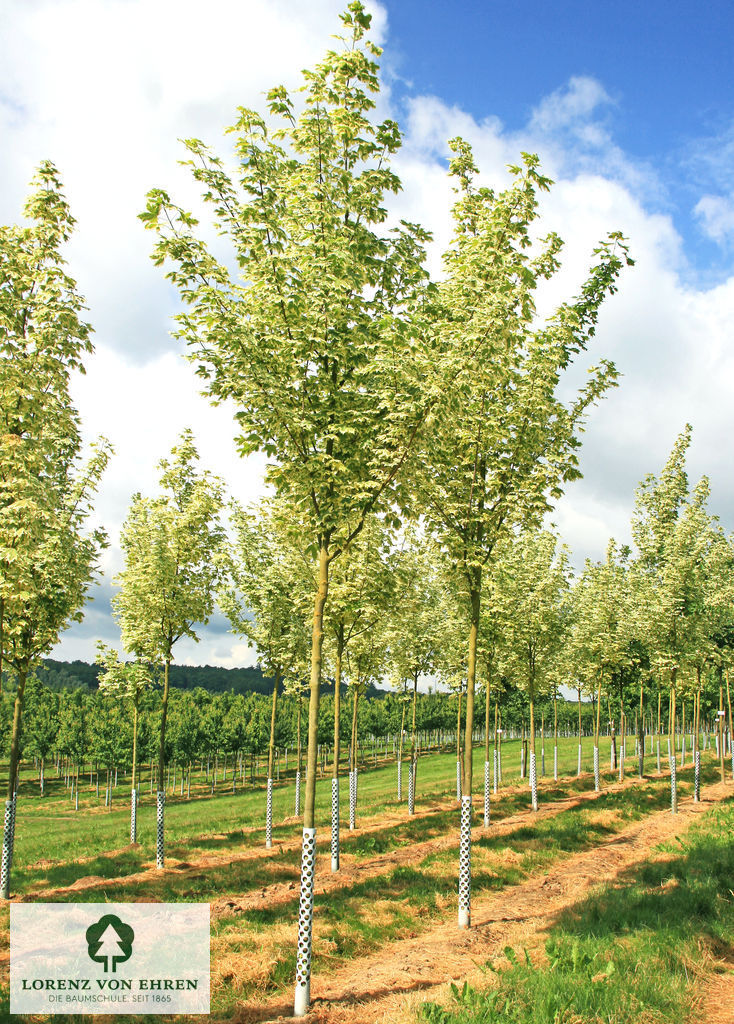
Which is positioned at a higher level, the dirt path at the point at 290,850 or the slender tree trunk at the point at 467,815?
the slender tree trunk at the point at 467,815

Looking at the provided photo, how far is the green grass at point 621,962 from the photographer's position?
22.9 ft

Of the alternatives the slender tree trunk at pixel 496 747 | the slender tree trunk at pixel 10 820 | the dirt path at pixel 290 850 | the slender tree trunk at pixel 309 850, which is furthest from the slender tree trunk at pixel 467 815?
the slender tree trunk at pixel 496 747

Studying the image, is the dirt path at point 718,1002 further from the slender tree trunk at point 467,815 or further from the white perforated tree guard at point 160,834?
the white perforated tree guard at point 160,834

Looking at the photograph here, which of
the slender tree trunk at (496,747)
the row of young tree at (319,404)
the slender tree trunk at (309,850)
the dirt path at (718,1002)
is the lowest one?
the slender tree trunk at (496,747)

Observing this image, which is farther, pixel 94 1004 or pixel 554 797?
pixel 554 797

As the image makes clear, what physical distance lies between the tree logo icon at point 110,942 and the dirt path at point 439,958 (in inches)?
97.9

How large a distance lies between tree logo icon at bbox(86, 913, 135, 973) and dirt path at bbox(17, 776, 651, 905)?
1.74 metres

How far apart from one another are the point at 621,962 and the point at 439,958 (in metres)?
2.63

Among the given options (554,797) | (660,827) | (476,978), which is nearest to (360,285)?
(476,978)

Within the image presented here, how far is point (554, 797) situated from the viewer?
28.7 meters

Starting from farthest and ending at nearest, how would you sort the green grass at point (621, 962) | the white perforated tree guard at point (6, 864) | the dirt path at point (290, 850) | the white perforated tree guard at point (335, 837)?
the white perforated tree guard at point (335, 837)
the white perforated tree guard at point (6, 864)
the dirt path at point (290, 850)
the green grass at point (621, 962)

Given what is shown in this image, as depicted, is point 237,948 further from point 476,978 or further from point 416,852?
point 416,852

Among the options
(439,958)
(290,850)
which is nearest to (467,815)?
(439,958)

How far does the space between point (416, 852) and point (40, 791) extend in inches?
2340
